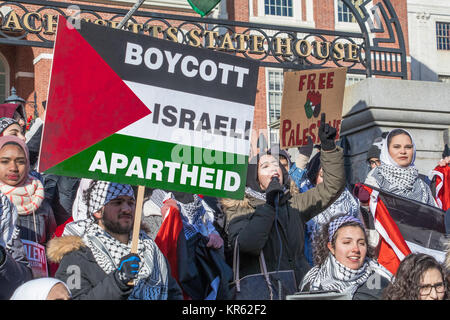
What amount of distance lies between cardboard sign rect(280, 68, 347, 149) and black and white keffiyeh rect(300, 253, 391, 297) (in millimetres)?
2075

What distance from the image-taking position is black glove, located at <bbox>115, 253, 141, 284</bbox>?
347 centimetres

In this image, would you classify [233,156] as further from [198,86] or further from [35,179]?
[35,179]

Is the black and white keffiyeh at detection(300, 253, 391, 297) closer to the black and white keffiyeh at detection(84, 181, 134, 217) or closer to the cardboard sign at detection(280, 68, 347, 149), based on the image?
the black and white keffiyeh at detection(84, 181, 134, 217)

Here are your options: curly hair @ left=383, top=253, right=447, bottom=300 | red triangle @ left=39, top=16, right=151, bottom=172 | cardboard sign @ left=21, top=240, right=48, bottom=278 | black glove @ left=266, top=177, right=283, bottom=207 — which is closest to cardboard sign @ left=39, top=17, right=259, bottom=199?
red triangle @ left=39, top=16, right=151, bottom=172

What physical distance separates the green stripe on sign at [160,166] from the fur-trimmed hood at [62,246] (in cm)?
45

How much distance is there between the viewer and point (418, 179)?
20.1 feet

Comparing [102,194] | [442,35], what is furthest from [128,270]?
[442,35]

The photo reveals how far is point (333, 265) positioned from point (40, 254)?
6.17 ft

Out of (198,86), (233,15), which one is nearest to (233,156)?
(198,86)

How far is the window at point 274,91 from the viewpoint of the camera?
84.5ft

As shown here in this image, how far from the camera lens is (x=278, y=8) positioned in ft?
89.6

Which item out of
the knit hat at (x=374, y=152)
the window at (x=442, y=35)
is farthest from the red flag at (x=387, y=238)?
the window at (x=442, y=35)

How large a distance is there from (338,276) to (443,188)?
2.34m

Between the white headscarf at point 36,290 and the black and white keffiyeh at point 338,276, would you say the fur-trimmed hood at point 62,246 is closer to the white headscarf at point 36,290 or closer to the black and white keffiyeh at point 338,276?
the white headscarf at point 36,290
